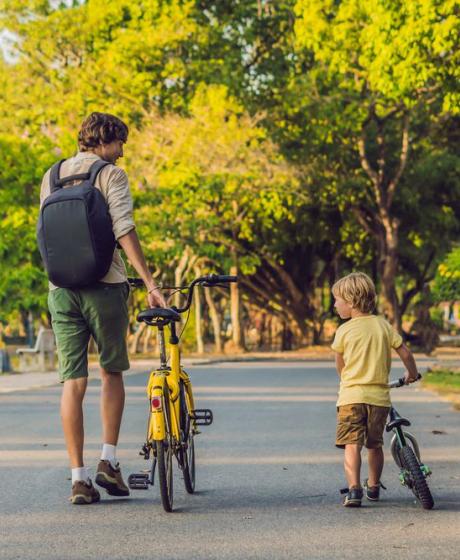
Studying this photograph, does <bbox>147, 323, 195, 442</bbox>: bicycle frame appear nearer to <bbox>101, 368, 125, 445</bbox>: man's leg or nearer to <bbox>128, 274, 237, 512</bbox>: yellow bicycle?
<bbox>128, 274, 237, 512</bbox>: yellow bicycle

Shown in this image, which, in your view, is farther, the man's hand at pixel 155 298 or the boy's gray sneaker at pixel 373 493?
the boy's gray sneaker at pixel 373 493

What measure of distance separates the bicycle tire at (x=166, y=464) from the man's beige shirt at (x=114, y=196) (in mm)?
807

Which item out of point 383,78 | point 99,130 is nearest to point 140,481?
Answer: point 99,130

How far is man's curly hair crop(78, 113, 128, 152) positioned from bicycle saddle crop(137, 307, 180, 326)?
3.64 ft

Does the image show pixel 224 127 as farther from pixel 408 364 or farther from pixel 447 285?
pixel 408 364

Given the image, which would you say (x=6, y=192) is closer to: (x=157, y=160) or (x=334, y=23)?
(x=157, y=160)

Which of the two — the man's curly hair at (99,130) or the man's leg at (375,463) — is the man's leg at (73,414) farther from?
the man's leg at (375,463)

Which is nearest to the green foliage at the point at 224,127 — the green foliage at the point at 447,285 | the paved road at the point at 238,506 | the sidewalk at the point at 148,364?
the sidewalk at the point at 148,364

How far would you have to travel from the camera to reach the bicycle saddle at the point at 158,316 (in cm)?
737

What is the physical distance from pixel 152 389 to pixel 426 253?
39.7m

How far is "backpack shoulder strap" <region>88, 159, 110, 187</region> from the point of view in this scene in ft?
25.7

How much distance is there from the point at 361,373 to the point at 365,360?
0.24 ft

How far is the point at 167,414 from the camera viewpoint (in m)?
7.46

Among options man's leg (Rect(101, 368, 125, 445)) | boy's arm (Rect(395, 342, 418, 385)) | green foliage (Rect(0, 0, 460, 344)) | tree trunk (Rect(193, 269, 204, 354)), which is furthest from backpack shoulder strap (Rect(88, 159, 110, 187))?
tree trunk (Rect(193, 269, 204, 354))
